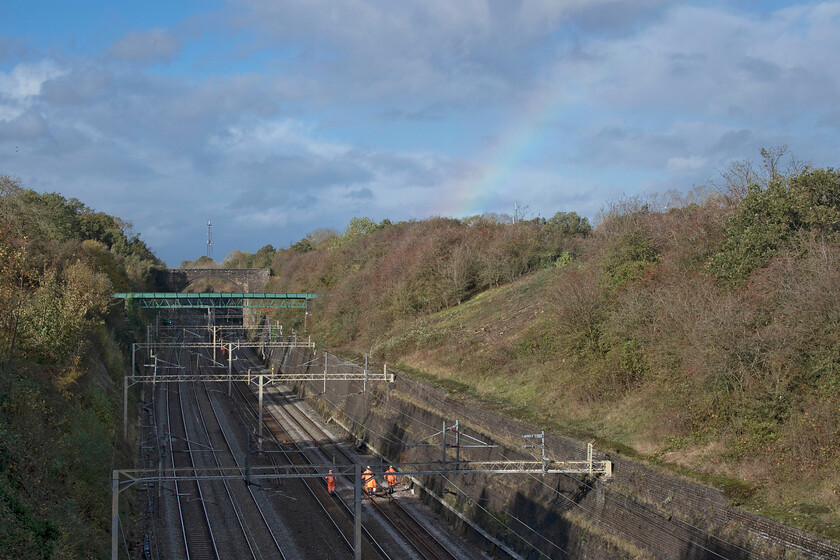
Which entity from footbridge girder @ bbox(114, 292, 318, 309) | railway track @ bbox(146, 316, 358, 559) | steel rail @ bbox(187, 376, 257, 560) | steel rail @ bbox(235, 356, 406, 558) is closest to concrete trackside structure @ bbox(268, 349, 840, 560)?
steel rail @ bbox(235, 356, 406, 558)

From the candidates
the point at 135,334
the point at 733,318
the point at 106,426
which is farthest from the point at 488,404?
the point at 135,334

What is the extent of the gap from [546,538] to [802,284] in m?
8.26

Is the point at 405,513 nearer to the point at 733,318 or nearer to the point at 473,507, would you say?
the point at 473,507

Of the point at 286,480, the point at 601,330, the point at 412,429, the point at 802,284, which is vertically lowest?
the point at 286,480

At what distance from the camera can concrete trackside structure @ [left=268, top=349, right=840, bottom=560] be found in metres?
11.3

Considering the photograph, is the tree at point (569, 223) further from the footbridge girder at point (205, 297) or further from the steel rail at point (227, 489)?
the steel rail at point (227, 489)

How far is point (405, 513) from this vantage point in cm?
2017

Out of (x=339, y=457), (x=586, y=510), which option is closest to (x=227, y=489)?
(x=339, y=457)

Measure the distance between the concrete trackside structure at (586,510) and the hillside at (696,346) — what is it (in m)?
0.61

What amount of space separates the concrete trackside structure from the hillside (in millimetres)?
608

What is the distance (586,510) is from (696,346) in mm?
4643

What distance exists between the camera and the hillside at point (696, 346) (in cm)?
1311

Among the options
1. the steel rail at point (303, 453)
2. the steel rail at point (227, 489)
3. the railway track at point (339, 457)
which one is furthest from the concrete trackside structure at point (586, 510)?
the steel rail at point (227, 489)

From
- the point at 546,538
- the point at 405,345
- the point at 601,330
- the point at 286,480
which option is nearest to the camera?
the point at 546,538
